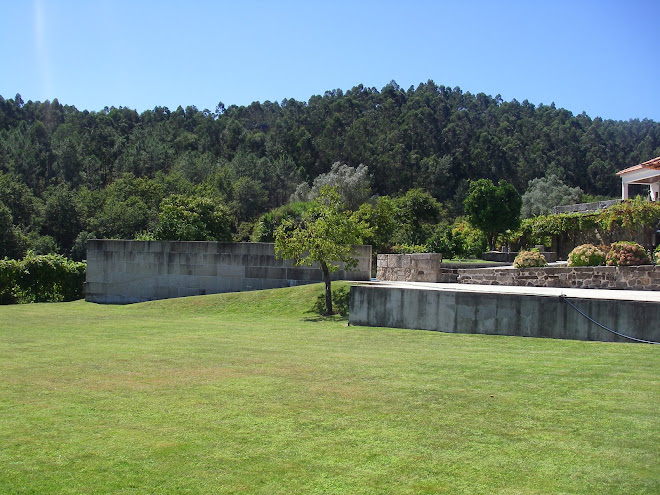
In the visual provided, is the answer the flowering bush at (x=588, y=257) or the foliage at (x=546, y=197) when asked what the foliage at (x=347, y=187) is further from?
the flowering bush at (x=588, y=257)

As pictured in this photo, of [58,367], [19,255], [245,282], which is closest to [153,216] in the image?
[19,255]

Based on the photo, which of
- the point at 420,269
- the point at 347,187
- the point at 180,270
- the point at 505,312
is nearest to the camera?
the point at 505,312

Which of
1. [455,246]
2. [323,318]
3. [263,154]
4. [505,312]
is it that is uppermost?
[263,154]

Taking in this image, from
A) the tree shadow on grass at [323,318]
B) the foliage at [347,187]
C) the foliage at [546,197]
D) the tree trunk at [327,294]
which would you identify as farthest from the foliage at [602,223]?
the foliage at [546,197]

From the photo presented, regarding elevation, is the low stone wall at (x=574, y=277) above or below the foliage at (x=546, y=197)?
below

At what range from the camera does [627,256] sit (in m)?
20.4

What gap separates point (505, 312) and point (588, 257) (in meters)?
9.38

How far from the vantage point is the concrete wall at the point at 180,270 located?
82.0ft

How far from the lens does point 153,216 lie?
71375 mm

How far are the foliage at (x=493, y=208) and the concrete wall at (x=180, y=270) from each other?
63.9 ft

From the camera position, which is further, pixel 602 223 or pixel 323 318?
pixel 602 223

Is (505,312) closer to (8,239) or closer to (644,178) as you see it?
(644,178)

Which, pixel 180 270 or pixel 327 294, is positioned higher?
pixel 180 270

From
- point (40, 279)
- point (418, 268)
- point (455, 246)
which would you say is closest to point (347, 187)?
point (455, 246)
